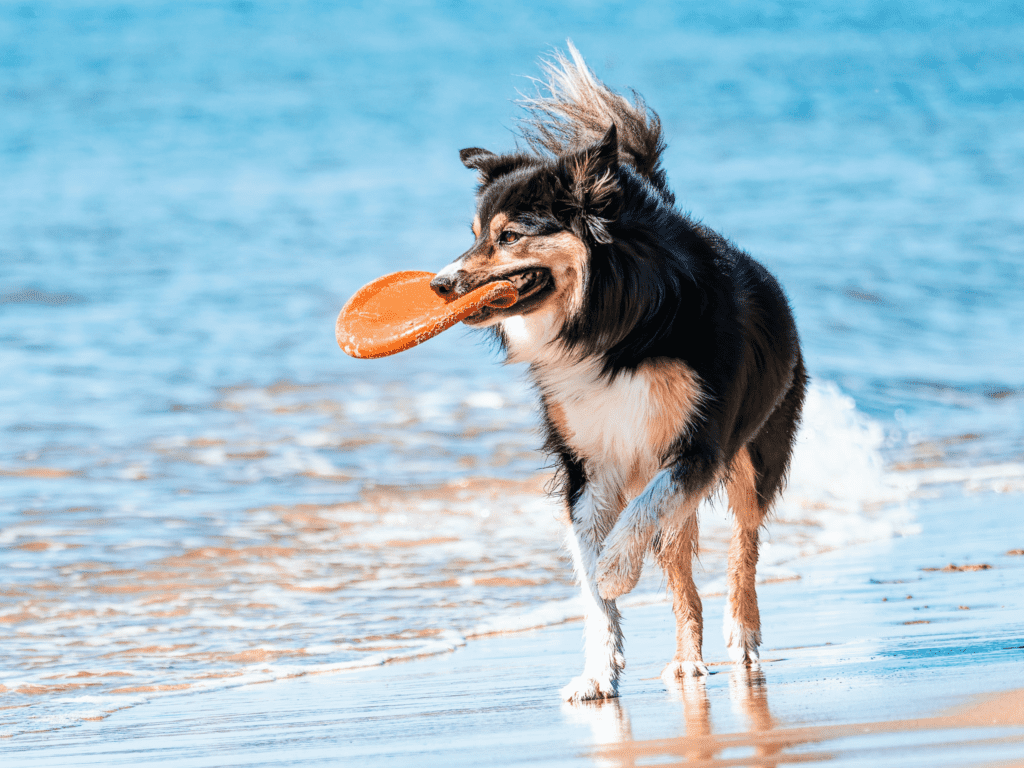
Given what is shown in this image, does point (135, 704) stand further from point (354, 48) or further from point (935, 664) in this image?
point (354, 48)

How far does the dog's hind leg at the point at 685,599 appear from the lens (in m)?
4.10

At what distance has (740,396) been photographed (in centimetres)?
409

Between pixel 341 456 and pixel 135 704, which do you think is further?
pixel 341 456

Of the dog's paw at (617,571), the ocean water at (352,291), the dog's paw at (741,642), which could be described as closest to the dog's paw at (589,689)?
the dog's paw at (617,571)

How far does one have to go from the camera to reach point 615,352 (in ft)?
12.8

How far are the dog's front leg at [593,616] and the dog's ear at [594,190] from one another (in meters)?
0.90

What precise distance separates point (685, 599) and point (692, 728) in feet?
4.54

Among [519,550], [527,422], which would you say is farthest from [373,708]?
[527,422]

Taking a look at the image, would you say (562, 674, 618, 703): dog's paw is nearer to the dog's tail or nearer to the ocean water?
the ocean water

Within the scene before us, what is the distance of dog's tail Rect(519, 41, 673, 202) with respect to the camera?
4.60 metres

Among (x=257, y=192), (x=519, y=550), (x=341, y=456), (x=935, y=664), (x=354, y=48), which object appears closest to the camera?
(x=935, y=664)

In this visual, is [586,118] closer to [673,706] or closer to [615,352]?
[615,352]

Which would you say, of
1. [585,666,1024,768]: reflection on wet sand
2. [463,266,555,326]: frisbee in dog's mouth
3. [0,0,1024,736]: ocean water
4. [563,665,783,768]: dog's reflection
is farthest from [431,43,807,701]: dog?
[585,666,1024,768]: reflection on wet sand

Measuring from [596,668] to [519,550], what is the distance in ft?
10.1
